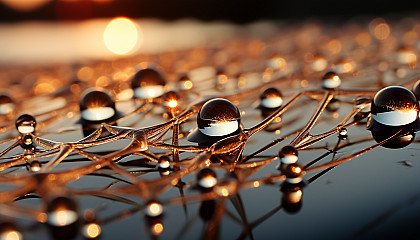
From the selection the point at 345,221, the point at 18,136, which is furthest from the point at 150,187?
the point at 18,136

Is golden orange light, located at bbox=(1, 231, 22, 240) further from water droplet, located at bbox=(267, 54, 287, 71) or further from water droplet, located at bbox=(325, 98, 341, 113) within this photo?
water droplet, located at bbox=(267, 54, 287, 71)

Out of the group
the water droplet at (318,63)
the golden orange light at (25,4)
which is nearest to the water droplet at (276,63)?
the water droplet at (318,63)

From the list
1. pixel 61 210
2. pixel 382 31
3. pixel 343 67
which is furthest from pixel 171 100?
pixel 382 31

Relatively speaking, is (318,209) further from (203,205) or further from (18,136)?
(18,136)

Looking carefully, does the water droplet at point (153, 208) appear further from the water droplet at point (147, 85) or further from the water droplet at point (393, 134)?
the water droplet at point (147, 85)

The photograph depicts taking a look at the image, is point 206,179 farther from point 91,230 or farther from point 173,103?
point 173,103

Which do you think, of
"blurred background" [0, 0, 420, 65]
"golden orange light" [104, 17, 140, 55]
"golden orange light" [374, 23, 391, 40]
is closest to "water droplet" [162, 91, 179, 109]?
"golden orange light" [374, 23, 391, 40]
